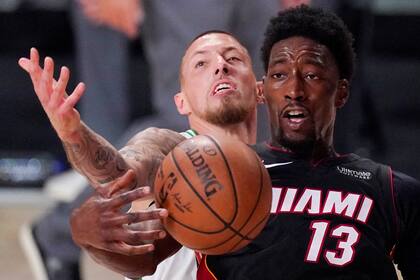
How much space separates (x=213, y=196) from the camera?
10.0 ft

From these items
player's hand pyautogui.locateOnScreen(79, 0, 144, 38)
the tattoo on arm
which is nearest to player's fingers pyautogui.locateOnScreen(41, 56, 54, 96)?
the tattoo on arm

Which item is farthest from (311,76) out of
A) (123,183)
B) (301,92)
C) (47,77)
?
(47,77)

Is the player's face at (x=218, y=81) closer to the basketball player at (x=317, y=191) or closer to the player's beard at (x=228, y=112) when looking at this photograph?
the player's beard at (x=228, y=112)

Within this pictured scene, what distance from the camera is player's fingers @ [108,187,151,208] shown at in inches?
120

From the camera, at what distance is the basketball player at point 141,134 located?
10.1ft

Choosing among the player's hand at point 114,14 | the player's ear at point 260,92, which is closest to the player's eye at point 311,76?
the player's ear at point 260,92

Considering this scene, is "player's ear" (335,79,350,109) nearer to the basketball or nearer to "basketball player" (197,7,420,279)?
"basketball player" (197,7,420,279)

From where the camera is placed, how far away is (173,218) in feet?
10.1

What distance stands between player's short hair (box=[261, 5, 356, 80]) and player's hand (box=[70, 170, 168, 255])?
772 mm

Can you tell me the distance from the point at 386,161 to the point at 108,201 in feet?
14.9

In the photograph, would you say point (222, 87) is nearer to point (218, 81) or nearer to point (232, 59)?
point (218, 81)

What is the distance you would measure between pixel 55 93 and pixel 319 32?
2.80ft

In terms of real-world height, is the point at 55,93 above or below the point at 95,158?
above

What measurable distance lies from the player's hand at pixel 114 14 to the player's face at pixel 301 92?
9.60ft
